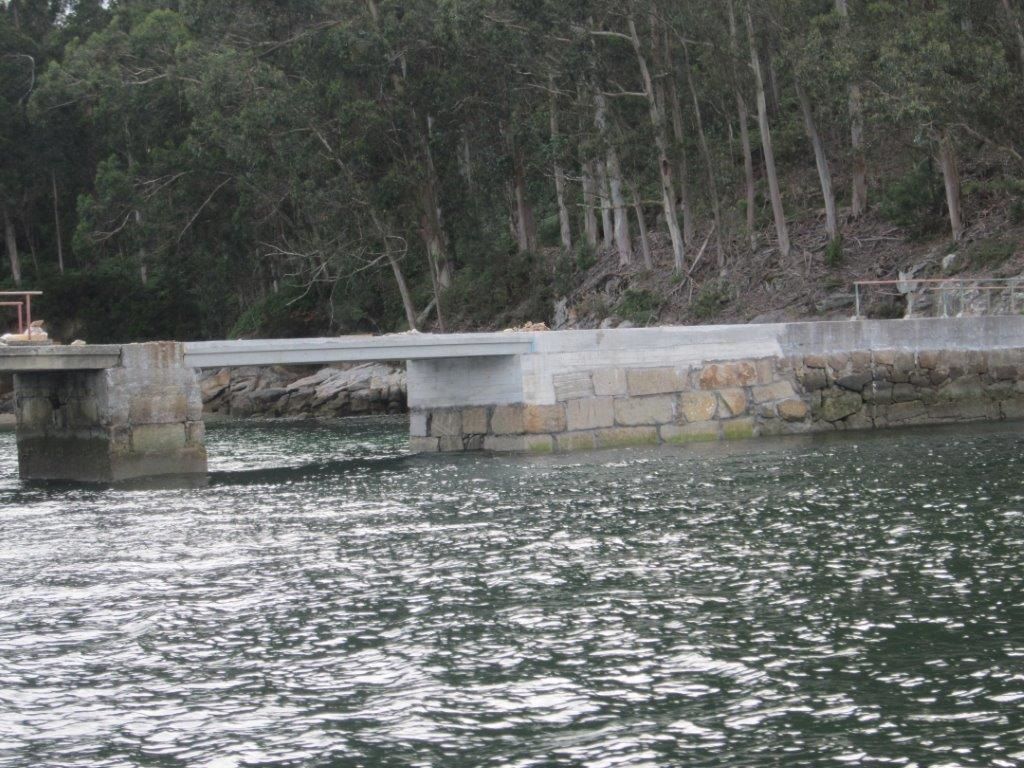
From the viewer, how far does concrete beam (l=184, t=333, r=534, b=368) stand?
24641 millimetres

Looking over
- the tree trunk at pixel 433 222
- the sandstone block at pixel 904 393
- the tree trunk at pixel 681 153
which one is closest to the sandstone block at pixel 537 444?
the sandstone block at pixel 904 393

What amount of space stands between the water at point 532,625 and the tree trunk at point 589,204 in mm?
28710

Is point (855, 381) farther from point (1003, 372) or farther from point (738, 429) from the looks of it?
point (1003, 372)

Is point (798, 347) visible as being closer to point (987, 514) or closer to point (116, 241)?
point (987, 514)

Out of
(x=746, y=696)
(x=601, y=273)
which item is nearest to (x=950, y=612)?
(x=746, y=696)

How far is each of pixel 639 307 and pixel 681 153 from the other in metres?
5.23

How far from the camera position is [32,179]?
6650 cm

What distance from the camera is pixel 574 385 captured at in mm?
26594

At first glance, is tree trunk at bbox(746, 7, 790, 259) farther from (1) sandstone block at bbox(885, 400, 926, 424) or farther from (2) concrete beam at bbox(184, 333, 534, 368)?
(2) concrete beam at bbox(184, 333, 534, 368)

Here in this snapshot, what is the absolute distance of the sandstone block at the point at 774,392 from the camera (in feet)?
91.2

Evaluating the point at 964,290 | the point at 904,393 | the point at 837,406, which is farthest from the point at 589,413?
the point at 964,290

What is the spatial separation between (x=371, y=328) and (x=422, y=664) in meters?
48.9

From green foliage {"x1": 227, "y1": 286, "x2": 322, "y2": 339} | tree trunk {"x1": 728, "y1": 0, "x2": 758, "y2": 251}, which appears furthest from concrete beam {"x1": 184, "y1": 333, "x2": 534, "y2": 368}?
green foliage {"x1": 227, "y1": 286, "x2": 322, "y2": 339}

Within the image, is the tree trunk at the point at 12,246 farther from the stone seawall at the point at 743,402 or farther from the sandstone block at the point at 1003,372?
the sandstone block at the point at 1003,372
